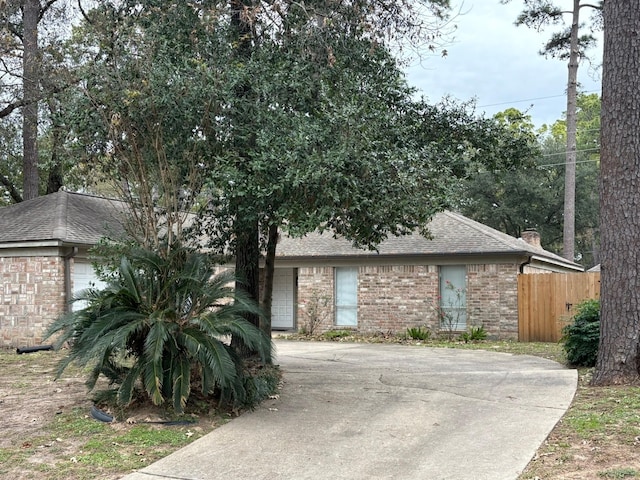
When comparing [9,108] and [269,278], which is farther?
[9,108]

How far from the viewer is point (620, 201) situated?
29.8ft

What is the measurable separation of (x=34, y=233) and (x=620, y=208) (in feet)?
42.7

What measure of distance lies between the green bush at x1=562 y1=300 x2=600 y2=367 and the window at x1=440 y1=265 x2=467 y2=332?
6.66 meters

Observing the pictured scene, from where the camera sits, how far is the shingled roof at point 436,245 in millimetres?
17859

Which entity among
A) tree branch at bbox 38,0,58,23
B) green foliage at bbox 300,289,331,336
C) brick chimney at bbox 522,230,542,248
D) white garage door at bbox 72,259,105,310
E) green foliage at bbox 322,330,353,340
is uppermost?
tree branch at bbox 38,0,58,23

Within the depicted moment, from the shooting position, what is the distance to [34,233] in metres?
15.7

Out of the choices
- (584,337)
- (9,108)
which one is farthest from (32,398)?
(9,108)

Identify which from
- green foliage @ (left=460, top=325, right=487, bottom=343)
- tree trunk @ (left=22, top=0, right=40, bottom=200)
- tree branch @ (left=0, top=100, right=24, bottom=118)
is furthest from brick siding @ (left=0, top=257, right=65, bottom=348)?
green foliage @ (left=460, top=325, right=487, bottom=343)

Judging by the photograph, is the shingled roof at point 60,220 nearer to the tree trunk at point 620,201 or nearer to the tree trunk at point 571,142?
the tree trunk at point 620,201

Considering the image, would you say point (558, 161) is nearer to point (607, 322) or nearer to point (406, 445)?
point (607, 322)

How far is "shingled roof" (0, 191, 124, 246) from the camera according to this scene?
15523 mm

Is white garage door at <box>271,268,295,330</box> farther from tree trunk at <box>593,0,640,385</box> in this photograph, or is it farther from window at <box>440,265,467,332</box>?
tree trunk at <box>593,0,640,385</box>

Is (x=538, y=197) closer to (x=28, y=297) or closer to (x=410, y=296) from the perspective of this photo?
(x=410, y=296)

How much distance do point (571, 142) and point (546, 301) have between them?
33.9 ft
